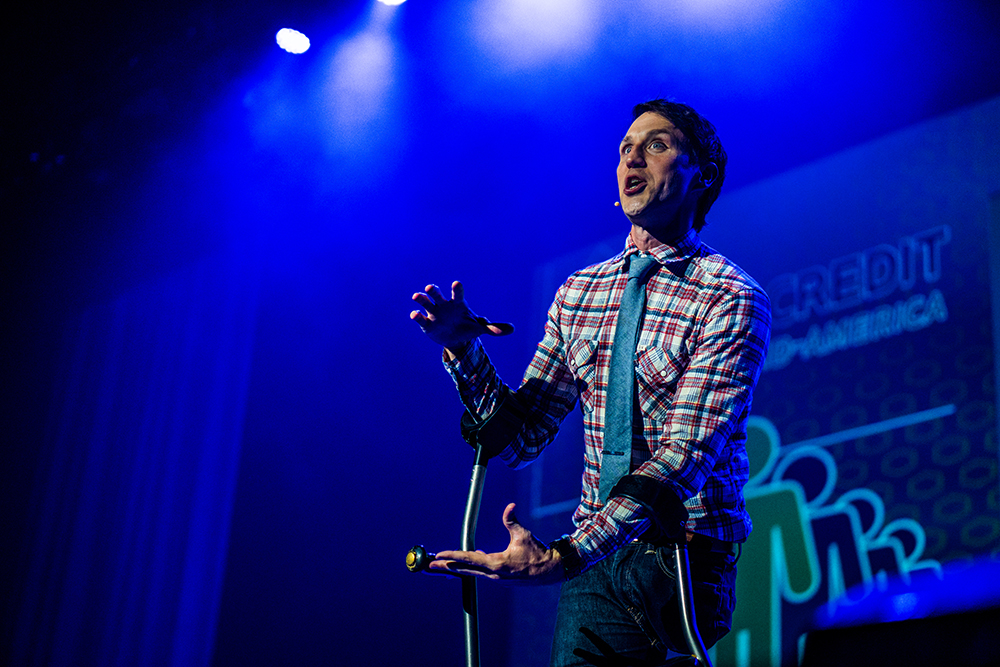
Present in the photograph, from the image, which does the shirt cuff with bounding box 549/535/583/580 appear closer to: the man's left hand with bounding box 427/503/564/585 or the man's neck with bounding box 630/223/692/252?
the man's left hand with bounding box 427/503/564/585

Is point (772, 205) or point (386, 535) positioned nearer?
point (772, 205)

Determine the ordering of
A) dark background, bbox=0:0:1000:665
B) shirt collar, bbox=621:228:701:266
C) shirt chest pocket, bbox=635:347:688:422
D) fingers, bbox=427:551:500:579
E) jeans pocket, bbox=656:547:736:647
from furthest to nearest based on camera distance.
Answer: dark background, bbox=0:0:1000:665 → shirt collar, bbox=621:228:701:266 → shirt chest pocket, bbox=635:347:688:422 → jeans pocket, bbox=656:547:736:647 → fingers, bbox=427:551:500:579

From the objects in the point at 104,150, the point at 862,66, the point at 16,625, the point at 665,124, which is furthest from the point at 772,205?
the point at 16,625

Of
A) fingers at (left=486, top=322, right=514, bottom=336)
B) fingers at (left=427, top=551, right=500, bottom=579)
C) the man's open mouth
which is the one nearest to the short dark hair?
the man's open mouth

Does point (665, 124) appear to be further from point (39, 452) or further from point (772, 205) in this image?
point (39, 452)

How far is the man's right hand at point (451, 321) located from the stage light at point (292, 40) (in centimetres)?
408

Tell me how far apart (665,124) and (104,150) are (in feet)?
14.5

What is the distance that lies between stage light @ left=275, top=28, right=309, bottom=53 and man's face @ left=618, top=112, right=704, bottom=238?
3.98m

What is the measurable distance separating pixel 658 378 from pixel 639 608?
42 centimetres

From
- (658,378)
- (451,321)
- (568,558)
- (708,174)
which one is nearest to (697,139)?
(708,174)

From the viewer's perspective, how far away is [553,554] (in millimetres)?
1365

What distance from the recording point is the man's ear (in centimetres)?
184

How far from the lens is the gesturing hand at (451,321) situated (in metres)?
1.68

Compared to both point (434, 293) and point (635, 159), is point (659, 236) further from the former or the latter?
point (434, 293)
